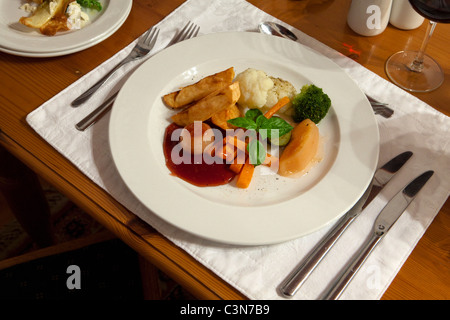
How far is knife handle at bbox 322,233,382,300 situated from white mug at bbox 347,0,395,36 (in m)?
0.75

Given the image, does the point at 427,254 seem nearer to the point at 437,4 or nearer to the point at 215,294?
the point at 215,294

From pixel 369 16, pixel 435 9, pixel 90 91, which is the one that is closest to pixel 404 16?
pixel 369 16

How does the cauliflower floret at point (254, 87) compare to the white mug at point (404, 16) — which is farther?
the white mug at point (404, 16)

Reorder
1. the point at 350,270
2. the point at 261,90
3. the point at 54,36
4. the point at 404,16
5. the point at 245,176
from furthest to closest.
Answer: the point at 404,16, the point at 54,36, the point at 261,90, the point at 245,176, the point at 350,270

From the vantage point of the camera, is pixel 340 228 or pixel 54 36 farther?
pixel 54 36

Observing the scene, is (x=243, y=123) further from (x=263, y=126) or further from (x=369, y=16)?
(x=369, y=16)

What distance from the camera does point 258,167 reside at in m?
1.11

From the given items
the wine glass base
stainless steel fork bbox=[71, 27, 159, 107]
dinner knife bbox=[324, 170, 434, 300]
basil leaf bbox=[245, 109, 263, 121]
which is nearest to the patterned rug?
stainless steel fork bbox=[71, 27, 159, 107]

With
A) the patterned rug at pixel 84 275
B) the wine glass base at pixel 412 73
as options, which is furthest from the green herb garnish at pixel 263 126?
the patterned rug at pixel 84 275

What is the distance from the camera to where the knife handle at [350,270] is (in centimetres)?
93

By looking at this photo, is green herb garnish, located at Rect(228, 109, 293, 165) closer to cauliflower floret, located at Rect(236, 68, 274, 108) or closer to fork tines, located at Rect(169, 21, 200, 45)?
cauliflower floret, located at Rect(236, 68, 274, 108)

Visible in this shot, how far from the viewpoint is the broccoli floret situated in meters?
1.14

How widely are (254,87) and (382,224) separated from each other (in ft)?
1.59

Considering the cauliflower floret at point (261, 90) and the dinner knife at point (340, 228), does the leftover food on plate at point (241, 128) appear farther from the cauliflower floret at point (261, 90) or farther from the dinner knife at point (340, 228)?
the dinner knife at point (340, 228)
